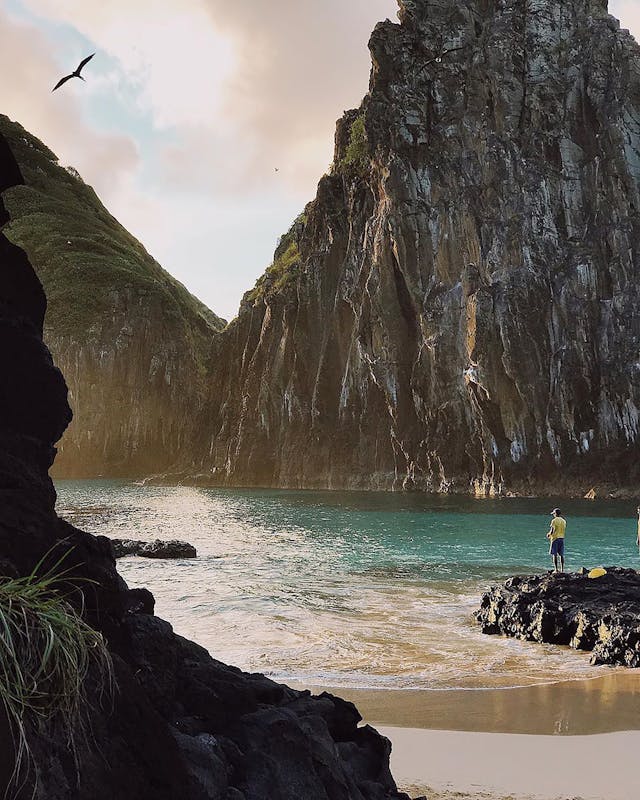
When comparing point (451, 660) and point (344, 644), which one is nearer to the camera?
point (451, 660)

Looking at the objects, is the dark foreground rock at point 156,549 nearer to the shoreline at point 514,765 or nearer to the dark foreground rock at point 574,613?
the dark foreground rock at point 574,613


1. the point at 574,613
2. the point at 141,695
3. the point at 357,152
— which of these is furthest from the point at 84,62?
the point at 357,152

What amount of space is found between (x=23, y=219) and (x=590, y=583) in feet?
581

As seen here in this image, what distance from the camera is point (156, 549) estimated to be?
30.1m

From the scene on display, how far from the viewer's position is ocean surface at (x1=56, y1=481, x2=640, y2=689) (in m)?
12.7

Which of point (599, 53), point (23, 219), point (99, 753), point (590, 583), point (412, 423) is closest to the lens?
point (99, 753)

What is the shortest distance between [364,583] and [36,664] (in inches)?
773

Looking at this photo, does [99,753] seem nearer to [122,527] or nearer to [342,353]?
[122,527]

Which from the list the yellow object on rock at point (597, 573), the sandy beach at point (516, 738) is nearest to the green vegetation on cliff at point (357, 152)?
the yellow object on rock at point (597, 573)

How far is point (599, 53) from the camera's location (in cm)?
6994

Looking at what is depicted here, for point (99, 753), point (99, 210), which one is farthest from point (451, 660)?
point (99, 210)

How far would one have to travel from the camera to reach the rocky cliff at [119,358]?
137875 mm

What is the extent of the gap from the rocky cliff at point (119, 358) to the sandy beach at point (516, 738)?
112835 mm

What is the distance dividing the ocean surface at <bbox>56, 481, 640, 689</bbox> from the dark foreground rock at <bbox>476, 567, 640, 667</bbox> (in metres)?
0.46
